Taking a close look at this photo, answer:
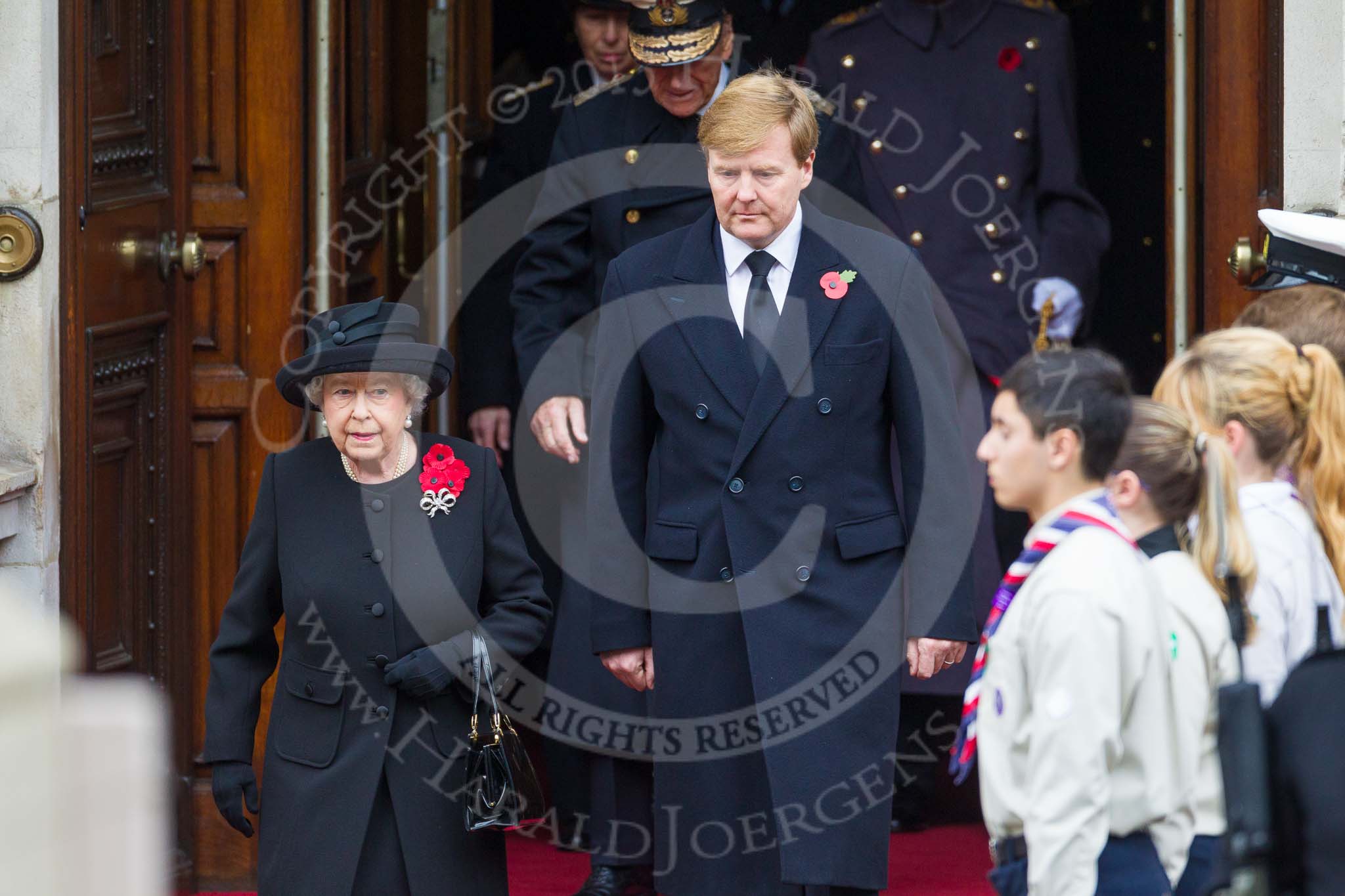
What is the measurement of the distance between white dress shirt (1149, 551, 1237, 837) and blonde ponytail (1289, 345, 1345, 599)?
421 mm

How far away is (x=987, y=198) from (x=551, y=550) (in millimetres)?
1546

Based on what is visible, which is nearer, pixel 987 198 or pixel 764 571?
pixel 764 571

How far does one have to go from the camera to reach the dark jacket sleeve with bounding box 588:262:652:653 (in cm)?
393

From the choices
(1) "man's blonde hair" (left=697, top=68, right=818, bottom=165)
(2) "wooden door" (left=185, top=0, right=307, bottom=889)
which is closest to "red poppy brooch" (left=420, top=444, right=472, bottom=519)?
(1) "man's blonde hair" (left=697, top=68, right=818, bottom=165)

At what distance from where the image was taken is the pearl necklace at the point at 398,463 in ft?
12.0

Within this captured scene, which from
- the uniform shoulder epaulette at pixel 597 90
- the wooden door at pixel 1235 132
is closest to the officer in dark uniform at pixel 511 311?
the uniform shoulder epaulette at pixel 597 90

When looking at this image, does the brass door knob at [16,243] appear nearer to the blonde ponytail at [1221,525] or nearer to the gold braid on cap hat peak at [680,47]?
the gold braid on cap hat peak at [680,47]

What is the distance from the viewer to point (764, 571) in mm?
3801

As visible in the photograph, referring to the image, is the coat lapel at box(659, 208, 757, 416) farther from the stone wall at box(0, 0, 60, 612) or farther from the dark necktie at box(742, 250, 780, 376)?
the stone wall at box(0, 0, 60, 612)

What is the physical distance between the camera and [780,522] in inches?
150

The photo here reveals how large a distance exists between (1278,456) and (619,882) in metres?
2.04

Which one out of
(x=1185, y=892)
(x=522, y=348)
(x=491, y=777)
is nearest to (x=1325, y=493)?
(x=1185, y=892)

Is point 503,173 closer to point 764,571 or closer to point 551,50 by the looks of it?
point 551,50

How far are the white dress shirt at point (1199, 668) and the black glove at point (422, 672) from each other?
3.98 ft
